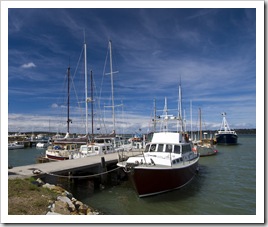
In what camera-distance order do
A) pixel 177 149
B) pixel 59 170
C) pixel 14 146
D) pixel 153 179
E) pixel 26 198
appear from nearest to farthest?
pixel 26 198, pixel 153 179, pixel 59 170, pixel 177 149, pixel 14 146

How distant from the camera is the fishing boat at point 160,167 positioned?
1403 centimetres

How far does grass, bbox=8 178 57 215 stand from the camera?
8242 mm

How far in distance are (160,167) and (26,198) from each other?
767 centimetres

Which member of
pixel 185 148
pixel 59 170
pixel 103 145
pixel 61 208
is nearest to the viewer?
pixel 61 208

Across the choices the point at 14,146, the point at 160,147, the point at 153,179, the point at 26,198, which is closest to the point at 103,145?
the point at 160,147

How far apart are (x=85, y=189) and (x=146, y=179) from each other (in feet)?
19.9

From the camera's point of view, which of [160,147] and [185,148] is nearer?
[160,147]

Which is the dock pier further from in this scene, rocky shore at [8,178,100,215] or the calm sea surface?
rocky shore at [8,178,100,215]

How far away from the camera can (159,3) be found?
773cm

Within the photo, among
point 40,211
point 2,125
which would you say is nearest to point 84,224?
point 40,211

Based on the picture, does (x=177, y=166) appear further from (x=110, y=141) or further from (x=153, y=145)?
(x=110, y=141)

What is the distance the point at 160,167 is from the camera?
14250 mm

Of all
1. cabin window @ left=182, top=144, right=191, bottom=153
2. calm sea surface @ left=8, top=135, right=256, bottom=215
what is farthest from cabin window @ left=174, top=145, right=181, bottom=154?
calm sea surface @ left=8, top=135, right=256, bottom=215

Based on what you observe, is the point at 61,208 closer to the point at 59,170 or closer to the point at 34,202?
the point at 34,202
